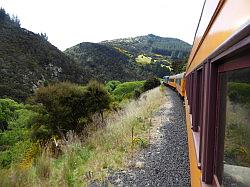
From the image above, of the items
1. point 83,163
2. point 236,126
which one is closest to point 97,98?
point 83,163

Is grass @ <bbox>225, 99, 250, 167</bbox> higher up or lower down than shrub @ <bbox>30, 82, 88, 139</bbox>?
higher up

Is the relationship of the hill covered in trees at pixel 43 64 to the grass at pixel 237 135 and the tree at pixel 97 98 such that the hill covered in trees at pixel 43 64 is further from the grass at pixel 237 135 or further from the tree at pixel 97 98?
the grass at pixel 237 135

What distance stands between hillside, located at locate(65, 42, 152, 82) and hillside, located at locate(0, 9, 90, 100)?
13122mm

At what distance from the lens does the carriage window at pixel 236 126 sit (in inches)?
69.0

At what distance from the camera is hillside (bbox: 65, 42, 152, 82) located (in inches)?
3733

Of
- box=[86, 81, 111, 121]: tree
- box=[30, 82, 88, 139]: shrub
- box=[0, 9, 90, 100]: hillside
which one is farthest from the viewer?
box=[0, 9, 90, 100]: hillside

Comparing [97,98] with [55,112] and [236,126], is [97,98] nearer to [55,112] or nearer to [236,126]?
[55,112]

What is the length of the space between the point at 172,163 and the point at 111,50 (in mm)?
105636

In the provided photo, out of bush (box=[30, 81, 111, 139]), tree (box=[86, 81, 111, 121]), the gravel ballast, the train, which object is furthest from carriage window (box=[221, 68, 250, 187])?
tree (box=[86, 81, 111, 121])

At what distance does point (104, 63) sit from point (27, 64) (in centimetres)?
3573

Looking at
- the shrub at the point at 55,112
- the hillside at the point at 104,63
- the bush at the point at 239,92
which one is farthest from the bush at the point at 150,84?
the bush at the point at 239,92

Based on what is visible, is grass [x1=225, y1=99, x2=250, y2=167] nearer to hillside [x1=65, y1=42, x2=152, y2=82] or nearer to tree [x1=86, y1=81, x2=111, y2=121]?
tree [x1=86, y1=81, x2=111, y2=121]

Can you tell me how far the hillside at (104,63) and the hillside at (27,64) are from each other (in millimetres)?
13122

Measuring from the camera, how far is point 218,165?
8.24 feet
